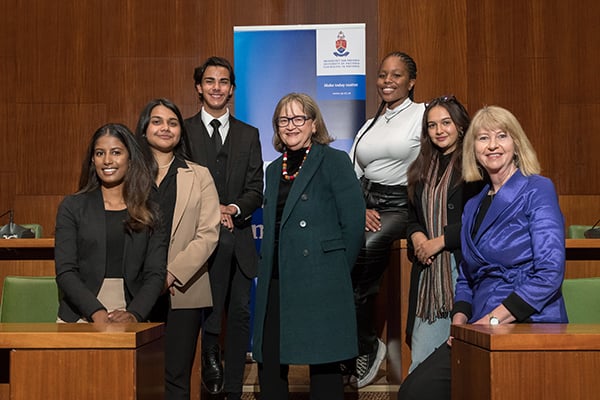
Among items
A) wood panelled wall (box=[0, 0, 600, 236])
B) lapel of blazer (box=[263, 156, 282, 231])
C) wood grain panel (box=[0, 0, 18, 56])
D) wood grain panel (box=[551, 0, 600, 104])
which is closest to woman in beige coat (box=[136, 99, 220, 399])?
lapel of blazer (box=[263, 156, 282, 231])

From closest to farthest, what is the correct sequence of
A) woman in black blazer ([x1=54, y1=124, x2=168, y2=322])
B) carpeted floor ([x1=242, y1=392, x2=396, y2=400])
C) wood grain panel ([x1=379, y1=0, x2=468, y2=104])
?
woman in black blazer ([x1=54, y1=124, x2=168, y2=322]) < carpeted floor ([x1=242, y1=392, x2=396, y2=400]) < wood grain panel ([x1=379, y1=0, x2=468, y2=104])

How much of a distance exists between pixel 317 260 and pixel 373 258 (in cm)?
72

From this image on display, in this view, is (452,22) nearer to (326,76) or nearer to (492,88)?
(492,88)

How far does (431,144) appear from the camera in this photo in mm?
3416

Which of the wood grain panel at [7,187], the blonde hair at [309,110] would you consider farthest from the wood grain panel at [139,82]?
the blonde hair at [309,110]

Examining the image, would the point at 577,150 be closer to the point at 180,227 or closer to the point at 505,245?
the point at 180,227

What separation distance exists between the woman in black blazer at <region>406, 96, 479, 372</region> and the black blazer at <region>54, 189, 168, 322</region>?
3.57 feet

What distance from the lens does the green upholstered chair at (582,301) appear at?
9.98 feet

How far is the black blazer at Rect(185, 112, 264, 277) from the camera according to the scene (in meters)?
3.90

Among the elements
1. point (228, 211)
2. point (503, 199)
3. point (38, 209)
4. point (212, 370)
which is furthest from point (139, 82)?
point (503, 199)

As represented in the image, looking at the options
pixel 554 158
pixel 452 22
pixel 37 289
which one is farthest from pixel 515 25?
pixel 37 289

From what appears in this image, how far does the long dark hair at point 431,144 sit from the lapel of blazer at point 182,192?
0.95 meters

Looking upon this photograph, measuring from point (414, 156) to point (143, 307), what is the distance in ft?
5.16

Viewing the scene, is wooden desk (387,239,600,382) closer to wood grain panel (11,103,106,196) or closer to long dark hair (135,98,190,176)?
long dark hair (135,98,190,176)
